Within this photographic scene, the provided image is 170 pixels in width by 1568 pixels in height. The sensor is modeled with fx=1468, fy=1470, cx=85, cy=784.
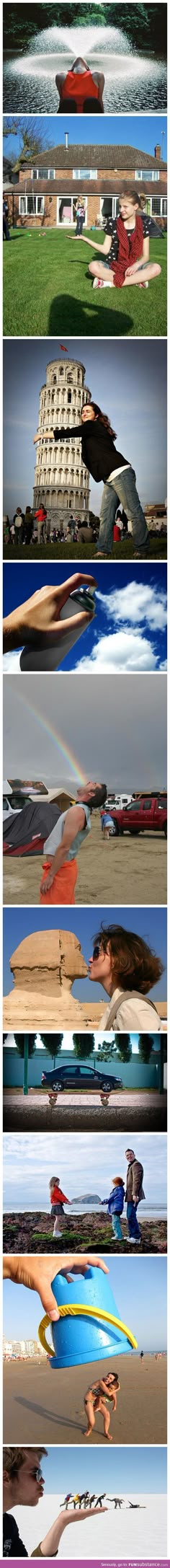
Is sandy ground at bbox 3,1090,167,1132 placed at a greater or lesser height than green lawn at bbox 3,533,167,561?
lesser

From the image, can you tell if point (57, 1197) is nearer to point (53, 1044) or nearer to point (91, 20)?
point (53, 1044)

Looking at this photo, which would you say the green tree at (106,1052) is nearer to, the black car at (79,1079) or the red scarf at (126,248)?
the black car at (79,1079)

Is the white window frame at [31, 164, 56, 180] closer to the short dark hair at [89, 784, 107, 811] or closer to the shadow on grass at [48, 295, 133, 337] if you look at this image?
the shadow on grass at [48, 295, 133, 337]

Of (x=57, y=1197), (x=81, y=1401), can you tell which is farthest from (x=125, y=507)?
(x=81, y=1401)

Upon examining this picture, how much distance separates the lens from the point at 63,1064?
10.3 m

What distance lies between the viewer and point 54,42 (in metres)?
10.9

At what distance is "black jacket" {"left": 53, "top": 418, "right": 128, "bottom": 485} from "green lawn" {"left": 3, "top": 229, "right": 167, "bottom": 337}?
697mm

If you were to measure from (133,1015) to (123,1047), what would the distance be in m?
0.24

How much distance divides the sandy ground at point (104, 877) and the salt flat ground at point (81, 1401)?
3.04m

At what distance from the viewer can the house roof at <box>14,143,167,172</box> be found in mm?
10703

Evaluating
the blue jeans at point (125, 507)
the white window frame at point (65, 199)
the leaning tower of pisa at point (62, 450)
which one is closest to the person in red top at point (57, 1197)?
the blue jeans at point (125, 507)

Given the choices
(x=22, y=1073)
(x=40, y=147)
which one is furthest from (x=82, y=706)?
(x=40, y=147)

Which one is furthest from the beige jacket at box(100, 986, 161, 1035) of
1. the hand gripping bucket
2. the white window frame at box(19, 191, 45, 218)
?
the white window frame at box(19, 191, 45, 218)

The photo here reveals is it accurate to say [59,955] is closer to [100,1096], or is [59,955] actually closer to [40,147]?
[100,1096]
